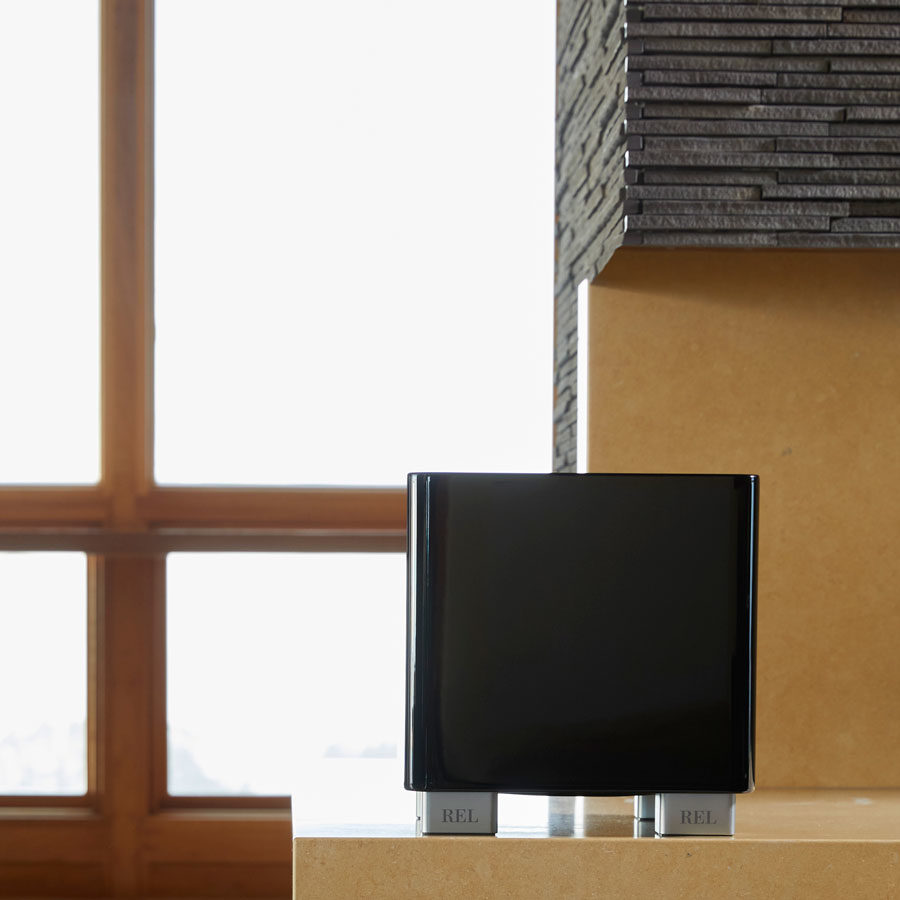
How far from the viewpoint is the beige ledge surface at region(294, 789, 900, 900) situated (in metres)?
1.20

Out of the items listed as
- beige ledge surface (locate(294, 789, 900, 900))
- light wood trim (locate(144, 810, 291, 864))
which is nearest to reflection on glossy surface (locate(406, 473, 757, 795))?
beige ledge surface (locate(294, 789, 900, 900))

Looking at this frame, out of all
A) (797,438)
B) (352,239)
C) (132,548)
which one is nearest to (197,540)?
(132,548)

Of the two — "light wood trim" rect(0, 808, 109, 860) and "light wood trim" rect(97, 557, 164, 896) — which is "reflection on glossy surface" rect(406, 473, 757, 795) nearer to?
"light wood trim" rect(97, 557, 164, 896)

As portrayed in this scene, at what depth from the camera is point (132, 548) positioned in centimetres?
263

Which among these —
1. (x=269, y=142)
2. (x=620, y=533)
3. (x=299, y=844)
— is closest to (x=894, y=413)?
(x=620, y=533)

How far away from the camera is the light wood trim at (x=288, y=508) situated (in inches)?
106

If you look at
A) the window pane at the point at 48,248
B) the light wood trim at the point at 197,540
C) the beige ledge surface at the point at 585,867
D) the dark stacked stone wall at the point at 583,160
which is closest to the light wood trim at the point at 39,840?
the light wood trim at the point at 197,540

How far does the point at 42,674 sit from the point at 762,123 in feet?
6.53

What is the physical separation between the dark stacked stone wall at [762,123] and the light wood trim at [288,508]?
4.20ft

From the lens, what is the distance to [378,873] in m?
1.20

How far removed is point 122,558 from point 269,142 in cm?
102

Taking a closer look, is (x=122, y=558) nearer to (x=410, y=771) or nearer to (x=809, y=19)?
(x=410, y=771)

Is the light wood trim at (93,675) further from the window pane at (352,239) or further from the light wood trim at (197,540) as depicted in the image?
the window pane at (352,239)

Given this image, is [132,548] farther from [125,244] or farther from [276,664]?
[125,244]
